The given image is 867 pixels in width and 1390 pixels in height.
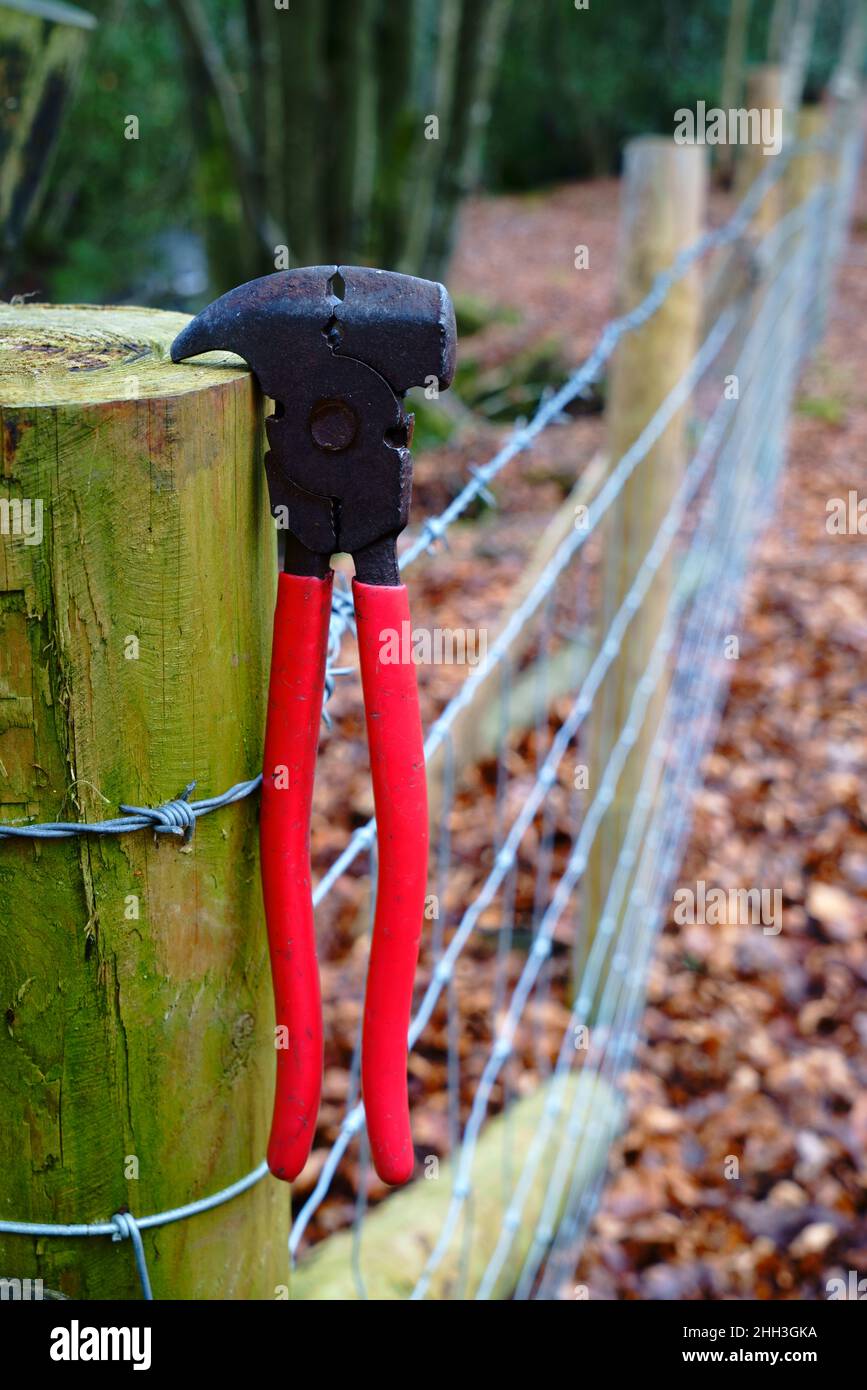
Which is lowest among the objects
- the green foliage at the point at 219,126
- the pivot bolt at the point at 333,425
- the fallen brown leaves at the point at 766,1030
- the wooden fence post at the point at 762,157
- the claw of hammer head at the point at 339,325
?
the fallen brown leaves at the point at 766,1030

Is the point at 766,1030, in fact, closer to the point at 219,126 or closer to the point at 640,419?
the point at 640,419

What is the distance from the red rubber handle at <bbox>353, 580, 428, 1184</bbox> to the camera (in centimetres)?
98

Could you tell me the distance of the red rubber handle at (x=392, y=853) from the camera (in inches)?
Answer: 38.4

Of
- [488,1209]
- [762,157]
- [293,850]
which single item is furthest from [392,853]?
[762,157]

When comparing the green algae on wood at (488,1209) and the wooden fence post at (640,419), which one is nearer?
the green algae on wood at (488,1209)

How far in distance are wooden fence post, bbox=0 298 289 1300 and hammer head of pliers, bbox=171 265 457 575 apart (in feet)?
0.09

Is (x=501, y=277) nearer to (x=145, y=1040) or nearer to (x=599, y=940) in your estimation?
(x=599, y=940)

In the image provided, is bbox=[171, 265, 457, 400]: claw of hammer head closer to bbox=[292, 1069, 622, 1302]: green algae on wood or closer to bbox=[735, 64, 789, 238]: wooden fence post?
bbox=[292, 1069, 622, 1302]: green algae on wood

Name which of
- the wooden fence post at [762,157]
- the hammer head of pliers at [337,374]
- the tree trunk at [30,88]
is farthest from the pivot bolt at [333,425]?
the wooden fence post at [762,157]

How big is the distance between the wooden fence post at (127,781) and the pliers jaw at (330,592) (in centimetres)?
3

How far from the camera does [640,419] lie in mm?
2867

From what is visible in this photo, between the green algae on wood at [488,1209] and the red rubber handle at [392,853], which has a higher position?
the red rubber handle at [392,853]

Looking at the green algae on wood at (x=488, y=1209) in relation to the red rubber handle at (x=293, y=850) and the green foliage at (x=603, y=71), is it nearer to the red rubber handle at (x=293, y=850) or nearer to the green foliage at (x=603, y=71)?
the red rubber handle at (x=293, y=850)

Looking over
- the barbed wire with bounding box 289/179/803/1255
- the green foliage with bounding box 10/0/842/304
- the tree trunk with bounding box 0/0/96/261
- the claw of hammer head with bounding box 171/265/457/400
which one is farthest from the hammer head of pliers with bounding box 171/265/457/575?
the green foliage with bounding box 10/0/842/304
